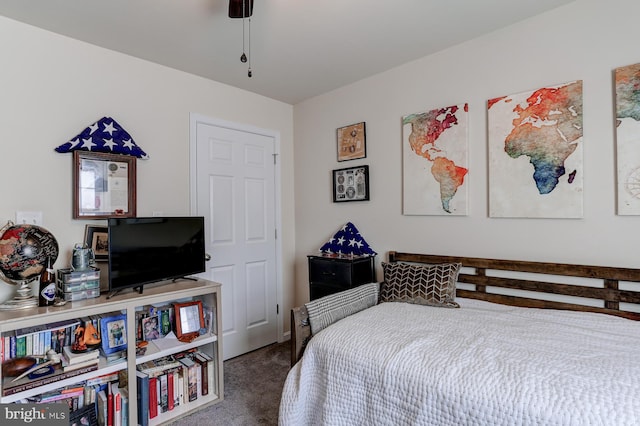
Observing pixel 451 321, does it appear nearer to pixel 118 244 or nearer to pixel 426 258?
pixel 426 258

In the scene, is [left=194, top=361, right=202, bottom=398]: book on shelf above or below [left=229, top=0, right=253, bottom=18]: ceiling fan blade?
below

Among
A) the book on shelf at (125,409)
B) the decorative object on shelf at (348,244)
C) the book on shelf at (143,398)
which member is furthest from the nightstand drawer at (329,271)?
the book on shelf at (125,409)

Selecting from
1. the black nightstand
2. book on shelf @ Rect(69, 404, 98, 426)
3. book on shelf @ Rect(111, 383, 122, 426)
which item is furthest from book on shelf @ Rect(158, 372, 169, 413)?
the black nightstand

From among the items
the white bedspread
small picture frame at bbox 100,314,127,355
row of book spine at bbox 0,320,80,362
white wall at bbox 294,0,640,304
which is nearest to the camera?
the white bedspread

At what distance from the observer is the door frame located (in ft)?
9.30

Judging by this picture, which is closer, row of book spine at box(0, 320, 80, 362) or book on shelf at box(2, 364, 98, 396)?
book on shelf at box(2, 364, 98, 396)

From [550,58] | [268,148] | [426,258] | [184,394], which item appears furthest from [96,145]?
[550,58]

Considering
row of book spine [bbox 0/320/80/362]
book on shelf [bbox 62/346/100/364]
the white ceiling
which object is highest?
the white ceiling

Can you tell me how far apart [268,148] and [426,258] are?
1880 millimetres

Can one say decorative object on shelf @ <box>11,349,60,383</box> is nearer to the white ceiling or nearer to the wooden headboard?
the wooden headboard

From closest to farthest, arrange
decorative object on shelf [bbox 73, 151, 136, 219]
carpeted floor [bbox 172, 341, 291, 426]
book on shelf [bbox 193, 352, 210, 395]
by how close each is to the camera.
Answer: carpeted floor [bbox 172, 341, 291, 426] → decorative object on shelf [bbox 73, 151, 136, 219] → book on shelf [bbox 193, 352, 210, 395]

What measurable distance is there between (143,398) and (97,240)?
1074mm

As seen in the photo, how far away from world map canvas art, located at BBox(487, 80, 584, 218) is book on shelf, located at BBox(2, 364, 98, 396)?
8.66 feet

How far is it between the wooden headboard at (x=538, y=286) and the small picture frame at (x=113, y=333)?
1.04 meters
